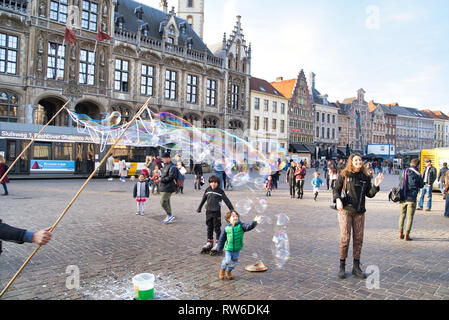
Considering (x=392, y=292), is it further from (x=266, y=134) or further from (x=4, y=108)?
(x=266, y=134)

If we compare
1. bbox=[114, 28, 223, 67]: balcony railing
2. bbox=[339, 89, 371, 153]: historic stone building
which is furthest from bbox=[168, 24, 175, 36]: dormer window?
bbox=[339, 89, 371, 153]: historic stone building

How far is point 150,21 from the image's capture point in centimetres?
3797

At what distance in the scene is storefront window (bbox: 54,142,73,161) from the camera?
24.4 meters

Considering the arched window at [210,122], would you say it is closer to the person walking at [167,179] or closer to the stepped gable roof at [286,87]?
the stepped gable roof at [286,87]

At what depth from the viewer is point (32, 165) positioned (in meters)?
23.6

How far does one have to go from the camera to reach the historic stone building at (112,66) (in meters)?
26.7

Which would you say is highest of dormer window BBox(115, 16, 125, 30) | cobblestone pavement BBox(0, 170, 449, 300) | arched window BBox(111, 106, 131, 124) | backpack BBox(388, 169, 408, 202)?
dormer window BBox(115, 16, 125, 30)

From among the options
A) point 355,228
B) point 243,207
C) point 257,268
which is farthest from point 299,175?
point 257,268

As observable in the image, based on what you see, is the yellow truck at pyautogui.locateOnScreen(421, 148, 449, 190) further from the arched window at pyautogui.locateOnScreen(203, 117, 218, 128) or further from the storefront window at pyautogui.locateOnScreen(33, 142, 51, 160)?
the storefront window at pyautogui.locateOnScreen(33, 142, 51, 160)

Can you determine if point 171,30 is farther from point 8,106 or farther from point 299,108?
point 299,108

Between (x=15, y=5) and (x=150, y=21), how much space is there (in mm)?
14894

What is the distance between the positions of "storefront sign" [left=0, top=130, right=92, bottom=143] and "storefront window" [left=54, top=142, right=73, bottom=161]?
410 mm

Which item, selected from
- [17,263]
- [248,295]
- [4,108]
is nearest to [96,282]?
[17,263]

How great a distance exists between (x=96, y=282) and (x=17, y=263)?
180 centimetres
